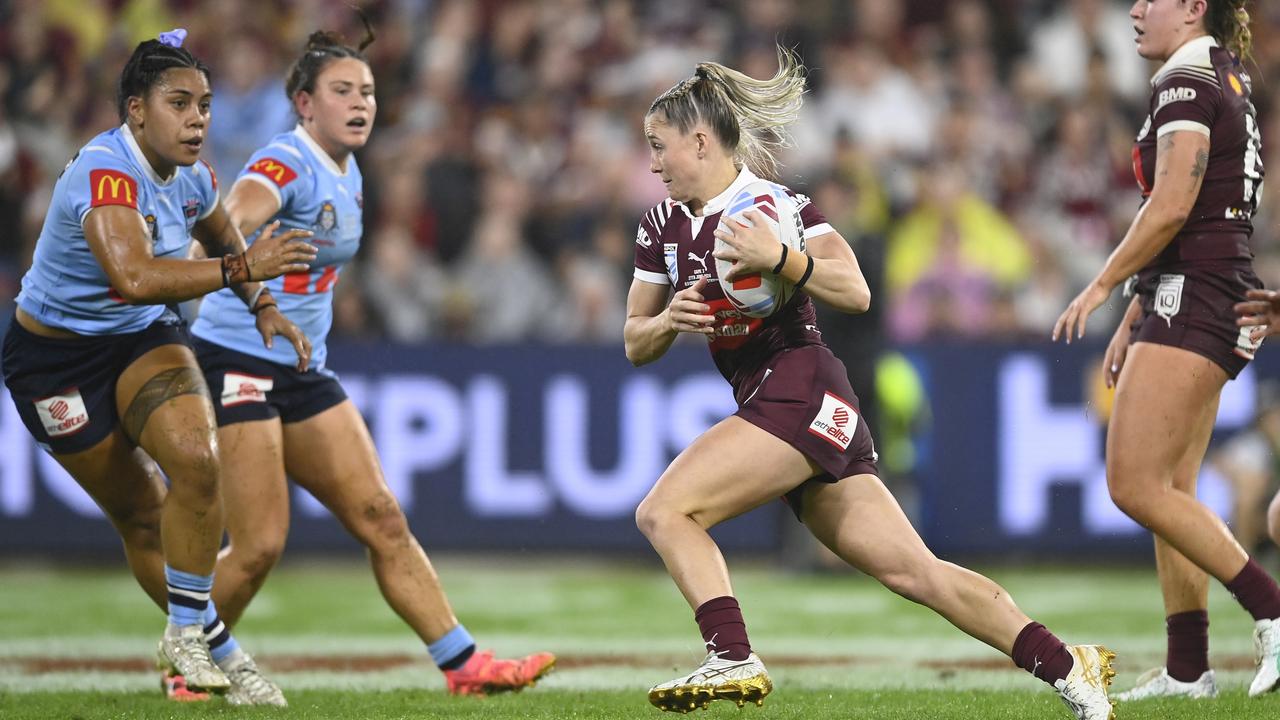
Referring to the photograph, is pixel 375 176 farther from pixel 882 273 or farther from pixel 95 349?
pixel 95 349

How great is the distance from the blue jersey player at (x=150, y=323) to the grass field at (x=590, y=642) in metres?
0.61

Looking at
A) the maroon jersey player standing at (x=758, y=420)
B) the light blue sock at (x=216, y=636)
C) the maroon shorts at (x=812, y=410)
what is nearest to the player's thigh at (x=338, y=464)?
the light blue sock at (x=216, y=636)

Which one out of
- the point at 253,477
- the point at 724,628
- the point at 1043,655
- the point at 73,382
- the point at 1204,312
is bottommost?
the point at 1043,655

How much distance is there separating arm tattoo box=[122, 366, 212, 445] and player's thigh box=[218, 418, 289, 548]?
1.30 feet

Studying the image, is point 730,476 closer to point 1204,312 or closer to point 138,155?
point 1204,312

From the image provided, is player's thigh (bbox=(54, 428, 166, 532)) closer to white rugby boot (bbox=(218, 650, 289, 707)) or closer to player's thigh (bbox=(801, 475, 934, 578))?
white rugby boot (bbox=(218, 650, 289, 707))

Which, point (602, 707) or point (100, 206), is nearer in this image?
point (100, 206)

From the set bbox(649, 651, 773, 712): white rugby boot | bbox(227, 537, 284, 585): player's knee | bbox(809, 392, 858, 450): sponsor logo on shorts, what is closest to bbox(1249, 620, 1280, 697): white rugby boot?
bbox(809, 392, 858, 450): sponsor logo on shorts

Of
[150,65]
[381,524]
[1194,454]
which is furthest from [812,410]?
[150,65]

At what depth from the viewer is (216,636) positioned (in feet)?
20.4

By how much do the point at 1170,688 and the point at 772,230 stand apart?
8.71ft

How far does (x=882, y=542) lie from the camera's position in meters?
5.14

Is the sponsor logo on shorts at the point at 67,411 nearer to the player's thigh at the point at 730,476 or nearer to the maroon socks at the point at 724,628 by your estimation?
the player's thigh at the point at 730,476

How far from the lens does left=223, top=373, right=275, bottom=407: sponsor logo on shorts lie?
21.1 ft
